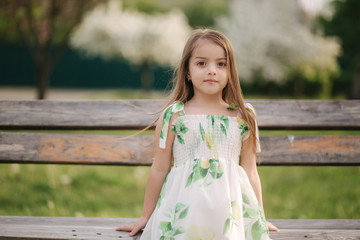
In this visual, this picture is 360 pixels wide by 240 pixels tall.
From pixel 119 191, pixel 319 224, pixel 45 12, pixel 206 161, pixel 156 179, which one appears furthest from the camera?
pixel 45 12

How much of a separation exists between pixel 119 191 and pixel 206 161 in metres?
2.60

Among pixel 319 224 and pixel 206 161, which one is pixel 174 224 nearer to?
pixel 206 161

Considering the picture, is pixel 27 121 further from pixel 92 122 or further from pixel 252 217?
pixel 252 217

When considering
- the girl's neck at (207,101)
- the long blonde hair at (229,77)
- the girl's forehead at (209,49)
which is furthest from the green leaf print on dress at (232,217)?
the girl's forehead at (209,49)

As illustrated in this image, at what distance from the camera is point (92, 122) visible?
2438 millimetres

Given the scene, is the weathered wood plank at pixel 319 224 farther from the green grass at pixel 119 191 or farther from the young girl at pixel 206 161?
the green grass at pixel 119 191

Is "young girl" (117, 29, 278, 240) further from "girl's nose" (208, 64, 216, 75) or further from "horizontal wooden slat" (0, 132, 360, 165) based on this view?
"horizontal wooden slat" (0, 132, 360, 165)

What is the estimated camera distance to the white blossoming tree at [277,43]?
1672cm

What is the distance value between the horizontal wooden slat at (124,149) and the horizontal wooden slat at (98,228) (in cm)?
41

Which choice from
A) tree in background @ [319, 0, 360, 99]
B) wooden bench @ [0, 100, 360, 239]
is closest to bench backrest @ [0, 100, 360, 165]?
wooden bench @ [0, 100, 360, 239]

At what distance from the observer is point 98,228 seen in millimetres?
1925

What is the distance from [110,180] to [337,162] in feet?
9.34

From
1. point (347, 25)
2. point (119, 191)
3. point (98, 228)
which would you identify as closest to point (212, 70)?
point (98, 228)

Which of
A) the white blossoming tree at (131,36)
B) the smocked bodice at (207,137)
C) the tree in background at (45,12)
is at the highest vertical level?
the white blossoming tree at (131,36)
